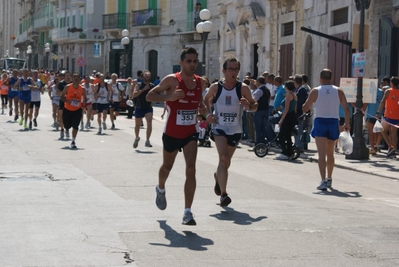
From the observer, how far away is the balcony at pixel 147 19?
52.3m

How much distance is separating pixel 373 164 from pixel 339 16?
11.2m

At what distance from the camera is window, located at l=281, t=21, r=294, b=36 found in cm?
3178

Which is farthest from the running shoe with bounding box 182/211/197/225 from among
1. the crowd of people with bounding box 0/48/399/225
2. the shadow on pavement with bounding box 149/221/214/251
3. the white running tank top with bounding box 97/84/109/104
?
the white running tank top with bounding box 97/84/109/104

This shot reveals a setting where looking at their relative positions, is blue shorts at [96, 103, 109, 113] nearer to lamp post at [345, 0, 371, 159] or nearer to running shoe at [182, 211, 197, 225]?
lamp post at [345, 0, 371, 159]

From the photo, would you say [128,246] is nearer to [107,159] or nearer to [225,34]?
[107,159]

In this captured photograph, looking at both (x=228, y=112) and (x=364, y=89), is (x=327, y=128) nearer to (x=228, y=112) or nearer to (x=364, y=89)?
(x=228, y=112)

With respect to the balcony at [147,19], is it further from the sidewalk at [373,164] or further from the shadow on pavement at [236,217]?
the shadow on pavement at [236,217]

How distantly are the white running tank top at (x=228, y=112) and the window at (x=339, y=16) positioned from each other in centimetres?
1665

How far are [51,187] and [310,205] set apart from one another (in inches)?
148

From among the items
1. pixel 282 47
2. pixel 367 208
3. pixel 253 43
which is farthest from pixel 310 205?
pixel 253 43

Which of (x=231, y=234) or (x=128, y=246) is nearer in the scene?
(x=128, y=246)

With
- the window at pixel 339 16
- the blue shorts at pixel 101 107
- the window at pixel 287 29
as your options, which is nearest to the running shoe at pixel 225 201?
the blue shorts at pixel 101 107

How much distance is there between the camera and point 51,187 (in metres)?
12.0

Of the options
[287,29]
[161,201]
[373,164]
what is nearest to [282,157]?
[373,164]
